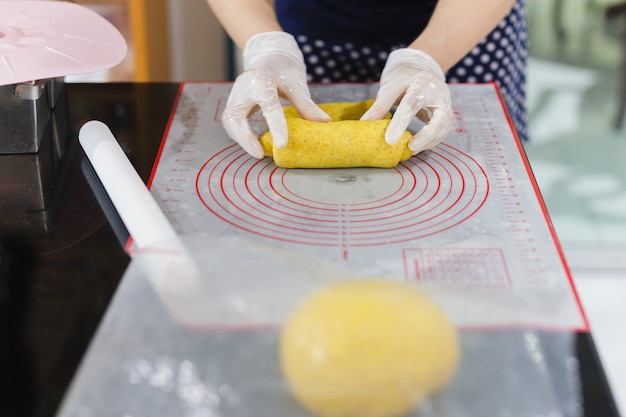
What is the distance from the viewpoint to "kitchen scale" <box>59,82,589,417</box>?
1.91 ft

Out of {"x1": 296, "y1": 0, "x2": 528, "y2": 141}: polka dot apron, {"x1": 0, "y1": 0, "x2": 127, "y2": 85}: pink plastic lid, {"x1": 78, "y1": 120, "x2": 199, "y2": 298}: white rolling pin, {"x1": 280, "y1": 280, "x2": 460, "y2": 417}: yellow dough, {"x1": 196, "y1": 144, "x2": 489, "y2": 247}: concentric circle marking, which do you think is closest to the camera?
{"x1": 280, "y1": 280, "x2": 460, "y2": 417}: yellow dough

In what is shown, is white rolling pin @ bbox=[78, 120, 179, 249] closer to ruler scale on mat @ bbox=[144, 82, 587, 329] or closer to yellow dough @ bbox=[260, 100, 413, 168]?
ruler scale on mat @ bbox=[144, 82, 587, 329]

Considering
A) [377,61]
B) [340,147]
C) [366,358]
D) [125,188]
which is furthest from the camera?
[377,61]

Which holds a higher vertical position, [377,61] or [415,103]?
[415,103]

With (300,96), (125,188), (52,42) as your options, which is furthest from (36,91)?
(300,96)

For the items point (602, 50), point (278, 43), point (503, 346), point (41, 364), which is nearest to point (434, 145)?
point (278, 43)

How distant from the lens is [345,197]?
2.91 feet

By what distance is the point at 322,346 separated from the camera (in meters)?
0.56

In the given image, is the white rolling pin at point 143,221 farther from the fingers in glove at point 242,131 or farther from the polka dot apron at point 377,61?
the polka dot apron at point 377,61

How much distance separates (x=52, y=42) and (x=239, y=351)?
23.1 inches

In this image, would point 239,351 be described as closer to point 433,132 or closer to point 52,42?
point 433,132

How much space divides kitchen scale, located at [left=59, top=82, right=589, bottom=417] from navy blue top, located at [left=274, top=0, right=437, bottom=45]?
367 millimetres

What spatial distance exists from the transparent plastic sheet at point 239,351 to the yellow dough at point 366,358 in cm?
1

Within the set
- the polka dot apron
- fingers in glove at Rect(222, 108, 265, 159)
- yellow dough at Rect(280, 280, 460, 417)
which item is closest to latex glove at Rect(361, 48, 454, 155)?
fingers in glove at Rect(222, 108, 265, 159)
